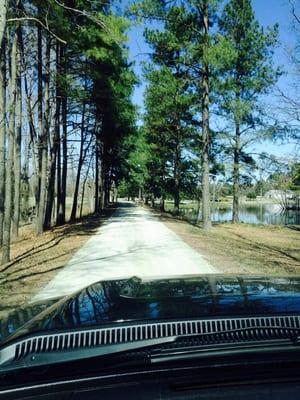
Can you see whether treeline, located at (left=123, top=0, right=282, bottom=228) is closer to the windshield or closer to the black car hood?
the windshield

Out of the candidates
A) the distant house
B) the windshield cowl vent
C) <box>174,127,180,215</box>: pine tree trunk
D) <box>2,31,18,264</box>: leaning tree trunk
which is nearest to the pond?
<box>174,127,180,215</box>: pine tree trunk

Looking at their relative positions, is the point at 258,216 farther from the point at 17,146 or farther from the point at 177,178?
the point at 17,146

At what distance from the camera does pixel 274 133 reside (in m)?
29.6

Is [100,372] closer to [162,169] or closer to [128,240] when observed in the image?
[128,240]

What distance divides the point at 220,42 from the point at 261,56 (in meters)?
10.3

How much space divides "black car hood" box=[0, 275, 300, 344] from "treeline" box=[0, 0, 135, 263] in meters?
7.53

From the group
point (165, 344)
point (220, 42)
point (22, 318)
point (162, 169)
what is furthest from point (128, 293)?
point (162, 169)

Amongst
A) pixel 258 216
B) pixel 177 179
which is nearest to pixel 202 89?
pixel 177 179

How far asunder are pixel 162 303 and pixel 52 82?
21.1 m

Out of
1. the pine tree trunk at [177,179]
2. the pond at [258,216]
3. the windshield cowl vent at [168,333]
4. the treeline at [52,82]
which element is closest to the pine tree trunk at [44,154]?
the treeline at [52,82]

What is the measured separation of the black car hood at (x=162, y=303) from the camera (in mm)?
2156

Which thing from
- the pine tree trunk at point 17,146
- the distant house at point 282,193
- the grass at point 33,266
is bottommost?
the grass at point 33,266

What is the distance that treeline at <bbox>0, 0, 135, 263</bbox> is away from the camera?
1345cm

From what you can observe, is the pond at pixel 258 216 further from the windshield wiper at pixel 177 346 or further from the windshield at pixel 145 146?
the windshield wiper at pixel 177 346
